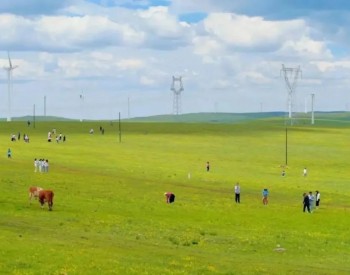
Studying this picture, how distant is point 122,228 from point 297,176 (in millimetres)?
66977

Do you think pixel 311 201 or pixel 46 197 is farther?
pixel 311 201

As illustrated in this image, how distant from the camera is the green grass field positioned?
32.3 m

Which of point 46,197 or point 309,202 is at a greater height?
point 46,197

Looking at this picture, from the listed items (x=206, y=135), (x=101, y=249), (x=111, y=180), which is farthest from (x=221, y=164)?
(x=101, y=249)

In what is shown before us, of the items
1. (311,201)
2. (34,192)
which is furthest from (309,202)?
(34,192)

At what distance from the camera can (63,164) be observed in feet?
335

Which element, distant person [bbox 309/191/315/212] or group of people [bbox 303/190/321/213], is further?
distant person [bbox 309/191/315/212]

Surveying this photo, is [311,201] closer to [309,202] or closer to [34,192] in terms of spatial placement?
[309,202]

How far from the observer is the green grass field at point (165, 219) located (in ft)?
106

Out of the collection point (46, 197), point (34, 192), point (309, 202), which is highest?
point (34, 192)

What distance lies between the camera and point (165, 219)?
52594 millimetres

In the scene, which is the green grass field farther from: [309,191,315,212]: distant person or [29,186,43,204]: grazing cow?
[309,191,315,212]: distant person

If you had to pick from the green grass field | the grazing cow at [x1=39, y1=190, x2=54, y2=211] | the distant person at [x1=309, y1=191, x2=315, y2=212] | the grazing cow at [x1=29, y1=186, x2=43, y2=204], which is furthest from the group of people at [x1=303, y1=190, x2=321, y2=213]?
the grazing cow at [x1=29, y1=186, x2=43, y2=204]

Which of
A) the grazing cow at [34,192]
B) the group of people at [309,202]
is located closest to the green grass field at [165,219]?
the grazing cow at [34,192]
